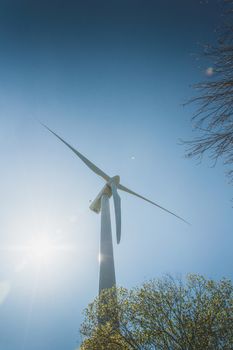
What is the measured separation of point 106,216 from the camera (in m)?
31.5

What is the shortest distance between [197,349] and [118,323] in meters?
5.38

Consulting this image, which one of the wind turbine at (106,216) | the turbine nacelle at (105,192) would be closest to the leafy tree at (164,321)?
the wind turbine at (106,216)

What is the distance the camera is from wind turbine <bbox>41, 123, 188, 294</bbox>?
80.3 ft

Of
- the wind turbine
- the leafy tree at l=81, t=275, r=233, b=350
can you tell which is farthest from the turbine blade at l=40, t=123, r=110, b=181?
the leafy tree at l=81, t=275, r=233, b=350

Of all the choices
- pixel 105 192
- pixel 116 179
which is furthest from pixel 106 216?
pixel 116 179

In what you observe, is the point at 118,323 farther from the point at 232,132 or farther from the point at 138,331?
the point at 232,132

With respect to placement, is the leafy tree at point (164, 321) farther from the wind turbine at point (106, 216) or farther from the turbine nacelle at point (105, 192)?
the turbine nacelle at point (105, 192)

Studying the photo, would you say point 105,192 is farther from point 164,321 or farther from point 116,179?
point 164,321

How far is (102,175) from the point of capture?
3778 centimetres

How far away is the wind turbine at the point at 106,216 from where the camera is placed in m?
24.5

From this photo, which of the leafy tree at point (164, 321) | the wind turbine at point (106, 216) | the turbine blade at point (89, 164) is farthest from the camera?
the turbine blade at point (89, 164)

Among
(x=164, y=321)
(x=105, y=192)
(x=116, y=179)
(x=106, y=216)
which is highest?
(x=116, y=179)

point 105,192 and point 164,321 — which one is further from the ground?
point 105,192

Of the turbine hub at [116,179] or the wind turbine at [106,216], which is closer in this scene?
the wind turbine at [106,216]
